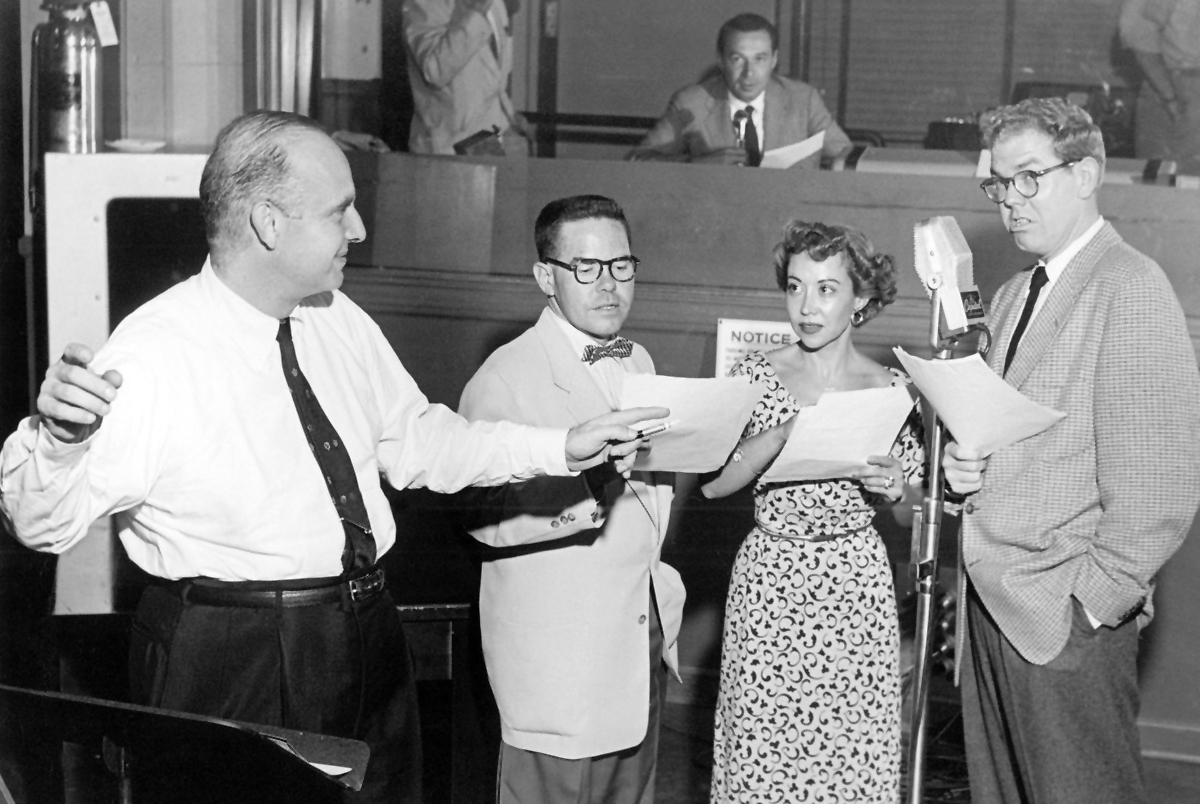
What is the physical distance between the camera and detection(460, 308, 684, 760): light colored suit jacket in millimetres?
2570

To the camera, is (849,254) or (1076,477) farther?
(849,254)

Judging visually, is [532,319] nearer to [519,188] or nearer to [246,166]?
[519,188]

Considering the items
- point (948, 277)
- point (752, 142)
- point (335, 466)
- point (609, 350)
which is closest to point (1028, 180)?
point (948, 277)

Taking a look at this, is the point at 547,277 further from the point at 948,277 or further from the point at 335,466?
the point at 948,277

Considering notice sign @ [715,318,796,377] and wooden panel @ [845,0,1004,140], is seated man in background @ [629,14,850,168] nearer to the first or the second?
wooden panel @ [845,0,1004,140]

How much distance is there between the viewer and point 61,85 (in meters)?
3.39

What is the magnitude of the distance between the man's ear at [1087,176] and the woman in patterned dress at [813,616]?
1.53 ft

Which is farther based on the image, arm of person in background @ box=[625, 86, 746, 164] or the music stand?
arm of person in background @ box=[625, 86, 746, 164]

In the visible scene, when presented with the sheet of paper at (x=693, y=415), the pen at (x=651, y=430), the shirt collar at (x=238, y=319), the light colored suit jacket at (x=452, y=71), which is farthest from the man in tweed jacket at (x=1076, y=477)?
the light colored suit jacket at (x=452, y=71)

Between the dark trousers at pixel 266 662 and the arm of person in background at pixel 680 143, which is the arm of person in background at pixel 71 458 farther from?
the arm of person in background at pixel 680 143

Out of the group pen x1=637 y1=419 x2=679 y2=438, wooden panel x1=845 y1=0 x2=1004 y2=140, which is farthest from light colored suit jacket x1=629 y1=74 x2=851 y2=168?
pen x1=637 y1=419 x2=679 y2=438

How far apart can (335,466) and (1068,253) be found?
4.37 ft

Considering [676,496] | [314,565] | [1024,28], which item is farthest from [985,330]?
[1024,28]

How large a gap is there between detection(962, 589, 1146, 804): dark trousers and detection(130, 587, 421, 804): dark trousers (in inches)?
44.7
